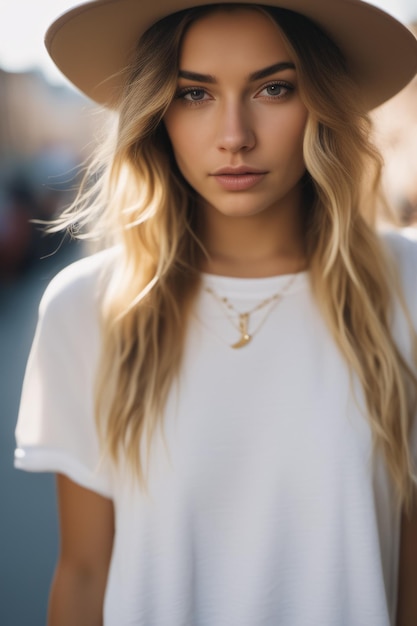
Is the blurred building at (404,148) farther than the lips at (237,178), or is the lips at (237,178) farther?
the blurred building at (404,148)

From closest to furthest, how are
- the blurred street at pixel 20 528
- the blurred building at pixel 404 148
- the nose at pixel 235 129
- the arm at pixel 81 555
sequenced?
the nose at pixel 235 129
the arm at pixel 81 555
the blurred building at pixel 404 148
the blurred street at pixel 20 528

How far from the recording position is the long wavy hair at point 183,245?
70.8 inches

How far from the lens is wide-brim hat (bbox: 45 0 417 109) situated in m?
1.72

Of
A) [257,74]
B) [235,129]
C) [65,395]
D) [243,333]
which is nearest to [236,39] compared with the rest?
[257,74]

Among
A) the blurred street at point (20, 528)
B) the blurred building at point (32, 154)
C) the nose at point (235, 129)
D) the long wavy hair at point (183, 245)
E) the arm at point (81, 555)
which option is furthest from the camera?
the blurred building at point (32, 154)

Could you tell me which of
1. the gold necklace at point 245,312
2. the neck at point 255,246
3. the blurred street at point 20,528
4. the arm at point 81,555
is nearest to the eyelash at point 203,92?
the neck at point 255,246

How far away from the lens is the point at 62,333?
190 cm

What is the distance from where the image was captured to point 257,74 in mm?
1707

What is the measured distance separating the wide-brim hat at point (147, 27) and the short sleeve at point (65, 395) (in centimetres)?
50

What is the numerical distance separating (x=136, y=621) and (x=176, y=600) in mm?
103

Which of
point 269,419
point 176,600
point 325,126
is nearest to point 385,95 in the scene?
point 325,126

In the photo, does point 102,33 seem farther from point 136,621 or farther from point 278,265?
point 136,621

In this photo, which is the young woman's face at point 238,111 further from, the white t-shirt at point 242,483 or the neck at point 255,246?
the white t-shirt at point 242,483

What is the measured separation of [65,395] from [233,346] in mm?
394
